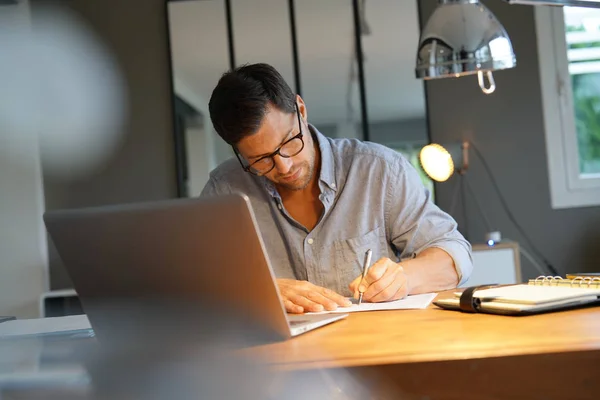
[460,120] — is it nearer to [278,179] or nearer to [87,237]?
[278,179]

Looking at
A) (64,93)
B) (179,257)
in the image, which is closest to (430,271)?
(179,257)

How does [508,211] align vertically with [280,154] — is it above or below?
below

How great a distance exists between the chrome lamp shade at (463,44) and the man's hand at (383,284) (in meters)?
0.61

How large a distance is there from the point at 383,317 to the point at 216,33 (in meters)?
3.25

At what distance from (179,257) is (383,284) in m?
0.62

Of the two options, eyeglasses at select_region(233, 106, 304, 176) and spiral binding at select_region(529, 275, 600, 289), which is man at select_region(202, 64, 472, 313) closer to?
eyeglasses at select_region(233, 106, 304, 176)

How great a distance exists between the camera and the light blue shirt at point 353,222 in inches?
82.7

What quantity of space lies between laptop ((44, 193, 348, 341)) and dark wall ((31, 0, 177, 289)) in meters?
3.24

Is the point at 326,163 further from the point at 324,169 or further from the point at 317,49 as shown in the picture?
the point at 317,49

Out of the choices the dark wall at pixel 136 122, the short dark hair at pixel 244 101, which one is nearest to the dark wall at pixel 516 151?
the dark wall at pixel 136 122

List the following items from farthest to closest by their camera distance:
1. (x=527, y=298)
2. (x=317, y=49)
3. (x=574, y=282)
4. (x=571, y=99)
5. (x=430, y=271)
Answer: (x=317, y=49), (x=571, y=99), (x=430, y=271), (x=574, y=282), (x=527, y=298)

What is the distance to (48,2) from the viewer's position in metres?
4.49

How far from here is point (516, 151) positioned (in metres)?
4.20

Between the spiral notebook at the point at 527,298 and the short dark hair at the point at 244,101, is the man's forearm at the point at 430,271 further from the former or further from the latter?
the short dark hair at the point at 244,101
